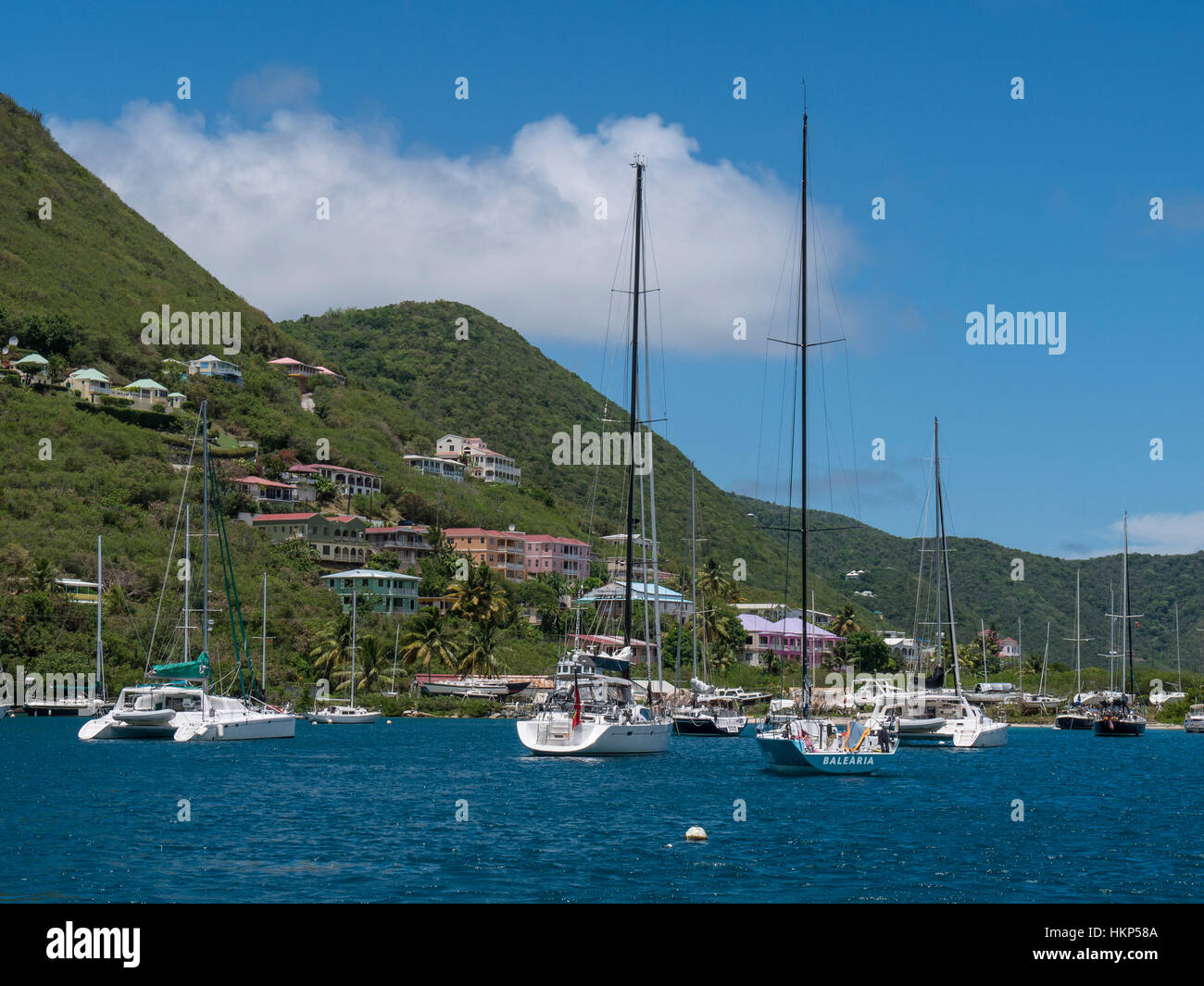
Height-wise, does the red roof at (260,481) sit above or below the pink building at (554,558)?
above

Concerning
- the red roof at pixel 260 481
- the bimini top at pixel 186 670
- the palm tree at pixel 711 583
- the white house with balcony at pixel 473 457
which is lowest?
the bimini top at pixel 186 670

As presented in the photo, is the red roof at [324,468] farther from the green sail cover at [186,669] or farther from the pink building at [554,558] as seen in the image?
the green sail cover at [186,669]

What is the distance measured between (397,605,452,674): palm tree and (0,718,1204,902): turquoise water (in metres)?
53.2

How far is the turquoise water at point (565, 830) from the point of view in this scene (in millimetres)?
24547

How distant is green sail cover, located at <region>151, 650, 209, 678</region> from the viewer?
207 feet

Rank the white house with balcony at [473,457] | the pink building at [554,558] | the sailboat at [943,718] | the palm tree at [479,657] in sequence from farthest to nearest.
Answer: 1. the white house with balcony at [473,457]
2. the pink building at [554,558]
3. the palm tree at [479,657]
4. the sailboat at [943,718]

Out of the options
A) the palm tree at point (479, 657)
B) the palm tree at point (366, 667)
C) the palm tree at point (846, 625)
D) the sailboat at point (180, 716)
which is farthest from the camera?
the palm tree at point (846, 625)

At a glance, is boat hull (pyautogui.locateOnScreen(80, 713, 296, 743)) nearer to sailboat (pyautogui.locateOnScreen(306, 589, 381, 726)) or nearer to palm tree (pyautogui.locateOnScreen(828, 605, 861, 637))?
sailboat (pyautogui.locateOnScreen(306, 589, 381, 726))

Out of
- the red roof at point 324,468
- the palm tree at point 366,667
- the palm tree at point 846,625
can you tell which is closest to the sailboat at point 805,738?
the palm tree at point 366,667

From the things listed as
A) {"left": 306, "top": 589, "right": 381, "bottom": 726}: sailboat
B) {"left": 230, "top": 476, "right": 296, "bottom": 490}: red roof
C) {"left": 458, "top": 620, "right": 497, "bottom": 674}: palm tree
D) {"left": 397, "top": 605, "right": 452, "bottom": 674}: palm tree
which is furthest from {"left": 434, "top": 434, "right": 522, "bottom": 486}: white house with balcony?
{"left": 306, "top": 589, "right": 381, "bottom": 726}: sailboat

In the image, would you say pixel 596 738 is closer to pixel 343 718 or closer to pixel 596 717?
pixel 596 717

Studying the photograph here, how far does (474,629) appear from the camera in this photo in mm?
116750

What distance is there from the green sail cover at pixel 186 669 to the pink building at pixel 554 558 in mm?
89353
